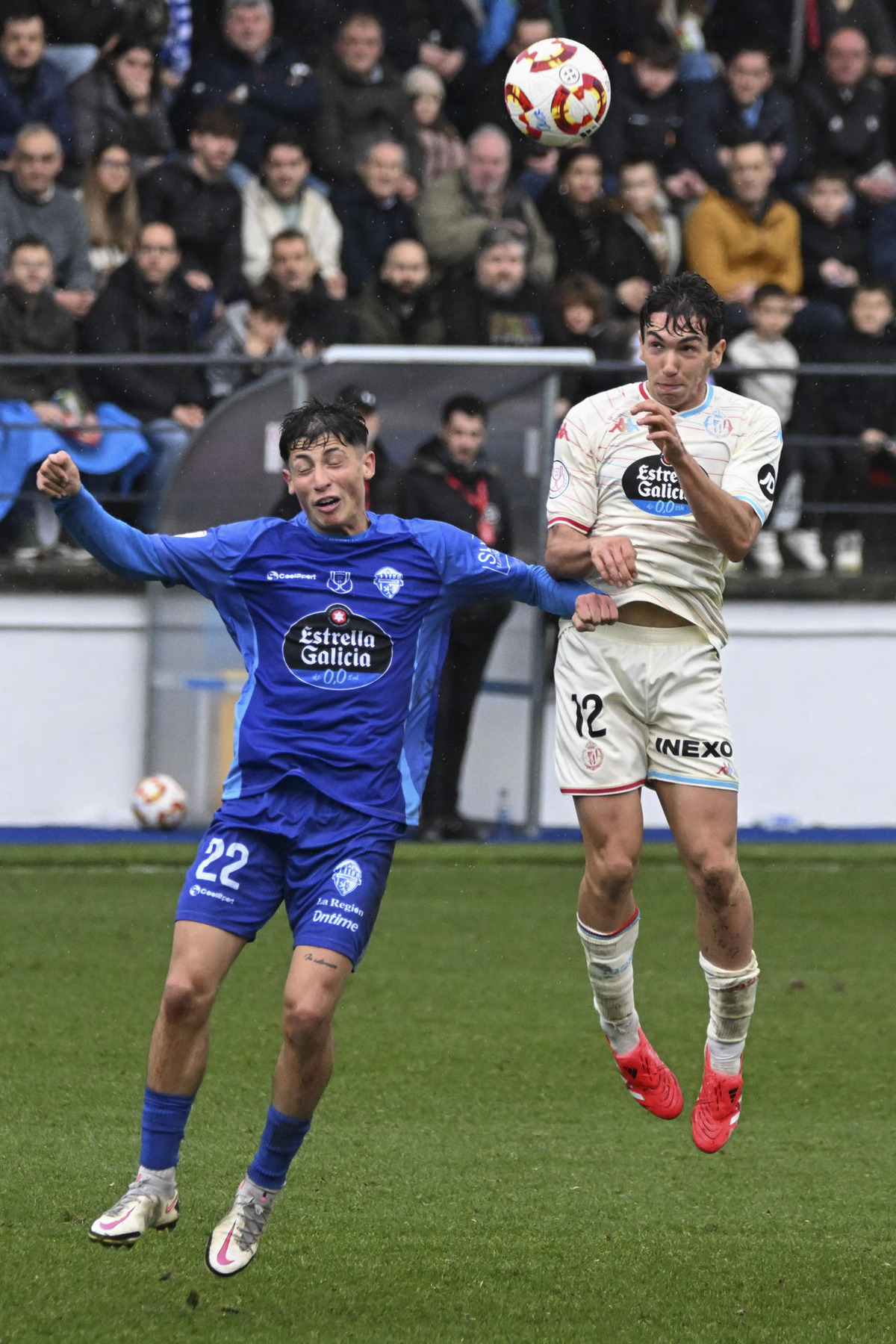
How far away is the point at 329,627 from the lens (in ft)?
16.1

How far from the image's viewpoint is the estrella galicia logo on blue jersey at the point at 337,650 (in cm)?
489

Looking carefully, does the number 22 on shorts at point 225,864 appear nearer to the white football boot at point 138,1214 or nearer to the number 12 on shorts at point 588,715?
the white football boot at point 138,1214

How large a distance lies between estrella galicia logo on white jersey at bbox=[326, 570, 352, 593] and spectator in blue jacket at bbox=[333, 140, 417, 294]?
763cm

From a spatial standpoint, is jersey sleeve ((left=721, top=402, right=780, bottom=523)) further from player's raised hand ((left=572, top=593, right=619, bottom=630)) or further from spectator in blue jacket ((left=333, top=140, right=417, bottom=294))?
spectator in blue jacket ((left=333, top=140, right=417, bottom=294))

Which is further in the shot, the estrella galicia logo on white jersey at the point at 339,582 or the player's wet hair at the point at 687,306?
the player's wet hair at the point at 687,306

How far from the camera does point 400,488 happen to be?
435 inches

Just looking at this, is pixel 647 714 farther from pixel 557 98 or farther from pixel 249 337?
pixel 249 337

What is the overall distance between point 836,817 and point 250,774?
8.44 meters

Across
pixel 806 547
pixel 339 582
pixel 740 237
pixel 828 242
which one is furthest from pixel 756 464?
pixel 828 242

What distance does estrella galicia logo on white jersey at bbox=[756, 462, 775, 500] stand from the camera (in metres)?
5.45

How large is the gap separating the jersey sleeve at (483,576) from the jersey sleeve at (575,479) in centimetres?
34

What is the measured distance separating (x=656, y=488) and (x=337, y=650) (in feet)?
3.75

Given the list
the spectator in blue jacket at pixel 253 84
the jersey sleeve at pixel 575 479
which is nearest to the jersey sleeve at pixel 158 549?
the jersey sleeve at pixel 575 479

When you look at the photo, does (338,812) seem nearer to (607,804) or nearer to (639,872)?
(607,804)
